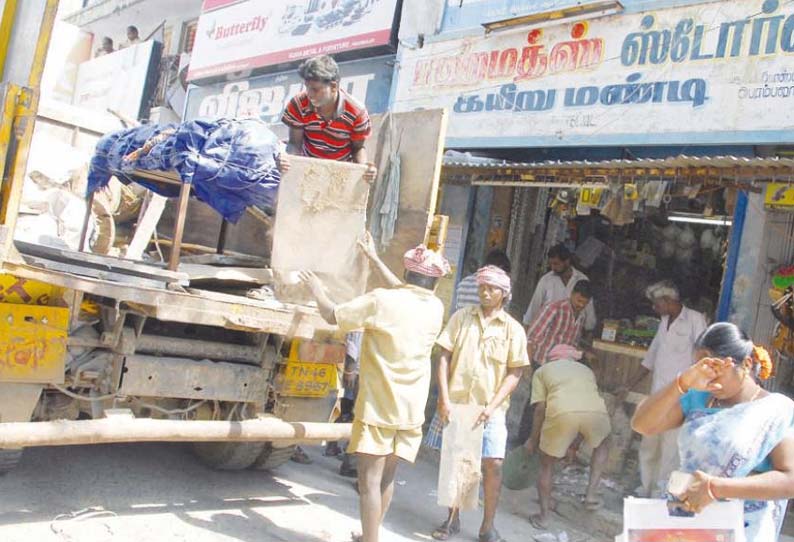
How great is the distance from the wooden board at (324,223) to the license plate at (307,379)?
41 cm

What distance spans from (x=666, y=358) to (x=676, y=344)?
0.46 ft

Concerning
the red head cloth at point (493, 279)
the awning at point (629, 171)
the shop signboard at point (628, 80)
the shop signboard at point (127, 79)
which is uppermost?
the shop signboard at point (127, 79)

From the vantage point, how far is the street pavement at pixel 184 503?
4031 mm

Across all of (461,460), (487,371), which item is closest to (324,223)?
(487,371)

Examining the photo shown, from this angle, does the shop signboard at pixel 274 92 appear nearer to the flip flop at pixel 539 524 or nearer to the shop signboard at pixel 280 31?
the shop signboard at pixel 280 31

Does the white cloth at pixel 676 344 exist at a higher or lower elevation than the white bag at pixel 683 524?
higher

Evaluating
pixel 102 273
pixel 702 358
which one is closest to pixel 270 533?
pixel 102 273

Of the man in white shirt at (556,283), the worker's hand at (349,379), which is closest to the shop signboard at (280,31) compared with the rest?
the man in white shirt at (556,283)

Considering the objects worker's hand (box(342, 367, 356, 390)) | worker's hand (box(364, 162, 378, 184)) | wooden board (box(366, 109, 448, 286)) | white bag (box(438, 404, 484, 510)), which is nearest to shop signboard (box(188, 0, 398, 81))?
wooden board (box(366, 109, 448, 286))

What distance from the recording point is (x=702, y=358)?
8.11 feet

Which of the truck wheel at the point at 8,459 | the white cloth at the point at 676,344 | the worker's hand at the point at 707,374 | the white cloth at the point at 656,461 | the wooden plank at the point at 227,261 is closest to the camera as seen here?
the worker's hand at the point at 707,374

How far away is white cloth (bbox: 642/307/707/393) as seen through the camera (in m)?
5.86

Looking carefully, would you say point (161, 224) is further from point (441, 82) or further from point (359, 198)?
point (441, 82)

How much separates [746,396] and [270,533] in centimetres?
285
